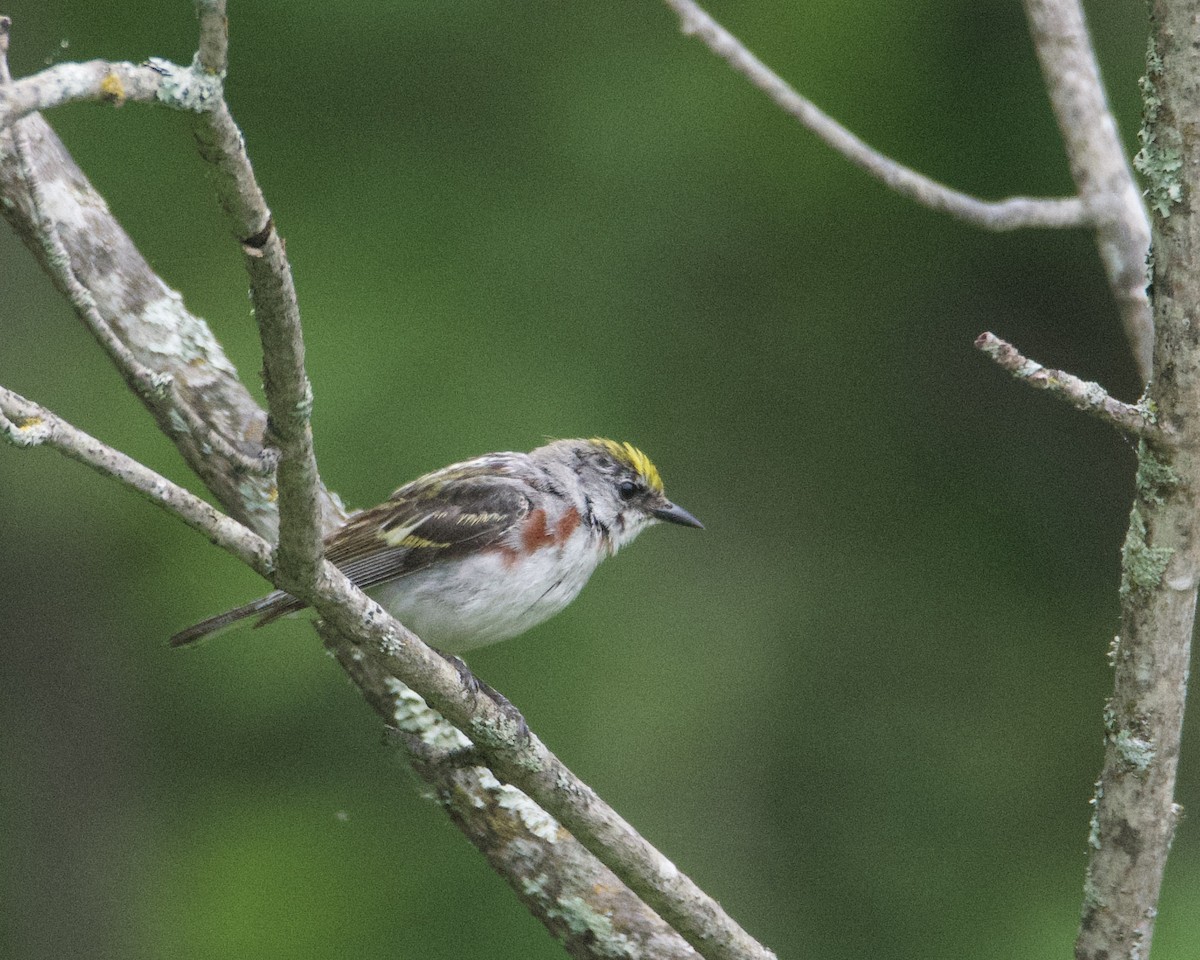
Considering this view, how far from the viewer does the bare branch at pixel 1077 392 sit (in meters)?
2.40

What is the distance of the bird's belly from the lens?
13.1 feet

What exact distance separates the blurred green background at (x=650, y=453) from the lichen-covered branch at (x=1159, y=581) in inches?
97.0

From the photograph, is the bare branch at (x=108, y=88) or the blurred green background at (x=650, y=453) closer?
the bare branch at (x=108, y=88)

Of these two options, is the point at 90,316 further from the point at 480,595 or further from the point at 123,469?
the point at 480,595

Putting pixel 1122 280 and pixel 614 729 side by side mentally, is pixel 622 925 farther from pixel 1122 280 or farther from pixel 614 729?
pixel 1122 280

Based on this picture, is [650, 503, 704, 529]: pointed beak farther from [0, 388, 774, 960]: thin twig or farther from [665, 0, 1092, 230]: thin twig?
[0, 388, 774, 960]: thin twig

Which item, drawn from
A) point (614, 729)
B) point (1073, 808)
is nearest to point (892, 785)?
point (1073, 808)

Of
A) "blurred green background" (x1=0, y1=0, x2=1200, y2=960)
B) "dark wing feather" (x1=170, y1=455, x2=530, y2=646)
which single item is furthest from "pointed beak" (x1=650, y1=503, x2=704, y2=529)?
"blurred green background" (x1=0, y1=0, x2=1200, y2=960)

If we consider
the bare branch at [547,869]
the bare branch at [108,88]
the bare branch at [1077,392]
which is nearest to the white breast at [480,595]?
the bare branch at [547,869]

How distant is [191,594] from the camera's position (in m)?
5.52

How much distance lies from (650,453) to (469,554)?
84.6 inches

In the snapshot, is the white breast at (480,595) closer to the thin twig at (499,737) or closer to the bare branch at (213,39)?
the thin twig at (499,737)

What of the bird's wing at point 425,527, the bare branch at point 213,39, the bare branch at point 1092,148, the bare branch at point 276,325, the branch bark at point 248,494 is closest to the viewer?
the bare branch at point 213,39

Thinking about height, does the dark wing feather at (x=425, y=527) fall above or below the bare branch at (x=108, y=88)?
below
